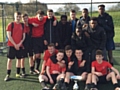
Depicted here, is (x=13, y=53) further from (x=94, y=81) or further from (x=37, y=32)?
(x=94, y=81)

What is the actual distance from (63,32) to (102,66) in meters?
1.66

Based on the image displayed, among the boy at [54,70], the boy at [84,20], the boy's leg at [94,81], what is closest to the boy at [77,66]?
the boy at [54,70]

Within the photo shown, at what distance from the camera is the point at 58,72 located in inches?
257

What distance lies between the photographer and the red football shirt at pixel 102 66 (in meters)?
6.29

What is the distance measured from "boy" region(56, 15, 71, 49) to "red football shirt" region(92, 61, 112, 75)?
1.40 meters

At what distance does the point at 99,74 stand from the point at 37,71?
82.6 inches

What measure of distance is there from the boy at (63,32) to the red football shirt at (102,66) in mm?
1399

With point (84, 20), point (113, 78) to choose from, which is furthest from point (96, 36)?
point (113, 78)

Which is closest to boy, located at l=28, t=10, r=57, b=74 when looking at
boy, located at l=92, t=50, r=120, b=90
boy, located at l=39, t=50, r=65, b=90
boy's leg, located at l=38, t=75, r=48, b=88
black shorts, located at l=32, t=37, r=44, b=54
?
black shorts, located at l=32, t=37, r=44, b=54

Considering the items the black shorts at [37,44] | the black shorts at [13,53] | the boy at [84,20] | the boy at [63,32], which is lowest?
the black shorts at [13,53]

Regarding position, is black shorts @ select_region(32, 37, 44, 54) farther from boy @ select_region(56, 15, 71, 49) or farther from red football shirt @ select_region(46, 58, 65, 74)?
red football shirt @ select_region(46, 58, 65, 74)

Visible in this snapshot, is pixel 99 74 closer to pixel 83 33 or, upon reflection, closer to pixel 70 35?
pixel 83 33

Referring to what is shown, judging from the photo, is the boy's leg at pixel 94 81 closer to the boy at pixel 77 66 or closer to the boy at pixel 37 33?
the boy at pixel 77 66

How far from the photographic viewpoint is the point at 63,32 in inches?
292
